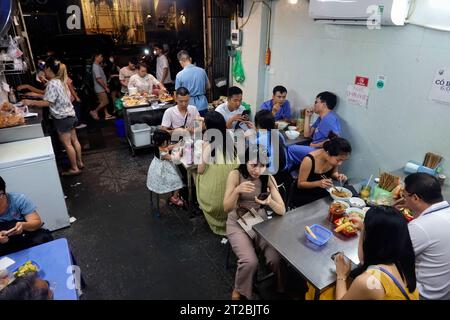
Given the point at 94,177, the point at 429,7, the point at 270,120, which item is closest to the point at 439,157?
the point at 429,7

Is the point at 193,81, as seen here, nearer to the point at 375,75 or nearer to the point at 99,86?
the point at 375,75

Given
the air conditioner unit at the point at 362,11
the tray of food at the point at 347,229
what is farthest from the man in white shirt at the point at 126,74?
the tray of food at the point at 347,229

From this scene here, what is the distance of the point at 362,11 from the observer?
132 inches

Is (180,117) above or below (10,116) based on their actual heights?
below

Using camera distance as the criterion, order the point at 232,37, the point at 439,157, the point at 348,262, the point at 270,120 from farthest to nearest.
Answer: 1. the point at 232,37
2. the point at 270,120
3. the point at 439,157
4. the point at 348,262

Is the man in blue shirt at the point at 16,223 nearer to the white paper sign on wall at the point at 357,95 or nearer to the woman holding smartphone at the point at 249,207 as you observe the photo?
the woman holding smartphone at the point at 249,207

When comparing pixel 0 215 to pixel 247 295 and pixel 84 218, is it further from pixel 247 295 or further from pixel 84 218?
pixel 247 295

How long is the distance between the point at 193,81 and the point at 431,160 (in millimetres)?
3859

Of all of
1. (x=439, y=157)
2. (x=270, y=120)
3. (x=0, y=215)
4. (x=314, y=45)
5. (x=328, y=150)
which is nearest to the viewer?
(x=0, y=215)

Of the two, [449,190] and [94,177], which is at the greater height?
[449,190]

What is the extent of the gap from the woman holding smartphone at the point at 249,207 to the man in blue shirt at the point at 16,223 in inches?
67.3

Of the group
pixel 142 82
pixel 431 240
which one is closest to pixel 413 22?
pixel 431 240

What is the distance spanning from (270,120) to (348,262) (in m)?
2.19

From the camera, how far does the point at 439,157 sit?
3250 mm
